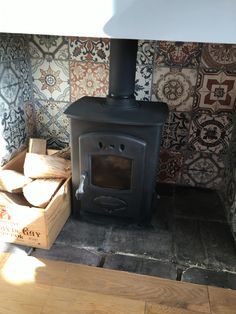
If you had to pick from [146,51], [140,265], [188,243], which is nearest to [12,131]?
[146,51]

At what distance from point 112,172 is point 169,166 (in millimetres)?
533

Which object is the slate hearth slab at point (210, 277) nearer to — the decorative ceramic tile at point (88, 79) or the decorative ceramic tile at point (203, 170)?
the decorative ceramic tile at point (203, 170)

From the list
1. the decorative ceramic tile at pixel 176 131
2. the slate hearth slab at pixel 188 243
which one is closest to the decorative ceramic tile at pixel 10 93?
the decorative ceramic tile at pixel 176 131

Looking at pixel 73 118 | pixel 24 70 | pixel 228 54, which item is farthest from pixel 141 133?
pixel 24 70

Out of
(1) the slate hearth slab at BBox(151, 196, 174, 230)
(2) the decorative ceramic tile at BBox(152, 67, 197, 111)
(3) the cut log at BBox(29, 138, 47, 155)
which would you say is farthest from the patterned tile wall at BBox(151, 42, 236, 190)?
(3) the cut log at BBox(29, 138, 47, 155)

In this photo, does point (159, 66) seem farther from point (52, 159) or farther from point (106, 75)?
point (52, 159)

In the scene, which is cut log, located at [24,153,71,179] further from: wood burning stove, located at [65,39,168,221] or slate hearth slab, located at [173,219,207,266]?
slate hearth slab, located at [173,219,207,266]

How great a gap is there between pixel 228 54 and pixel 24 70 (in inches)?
42.9

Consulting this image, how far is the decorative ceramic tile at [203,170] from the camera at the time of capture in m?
1.58

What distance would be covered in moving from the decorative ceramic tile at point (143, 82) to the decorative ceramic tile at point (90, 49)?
19cm

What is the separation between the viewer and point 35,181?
1.31 metres

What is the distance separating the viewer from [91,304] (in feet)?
3.10

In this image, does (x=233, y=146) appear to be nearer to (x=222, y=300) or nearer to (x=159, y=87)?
(x=159, y=87)

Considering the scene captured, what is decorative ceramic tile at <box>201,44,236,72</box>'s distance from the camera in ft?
4.45
